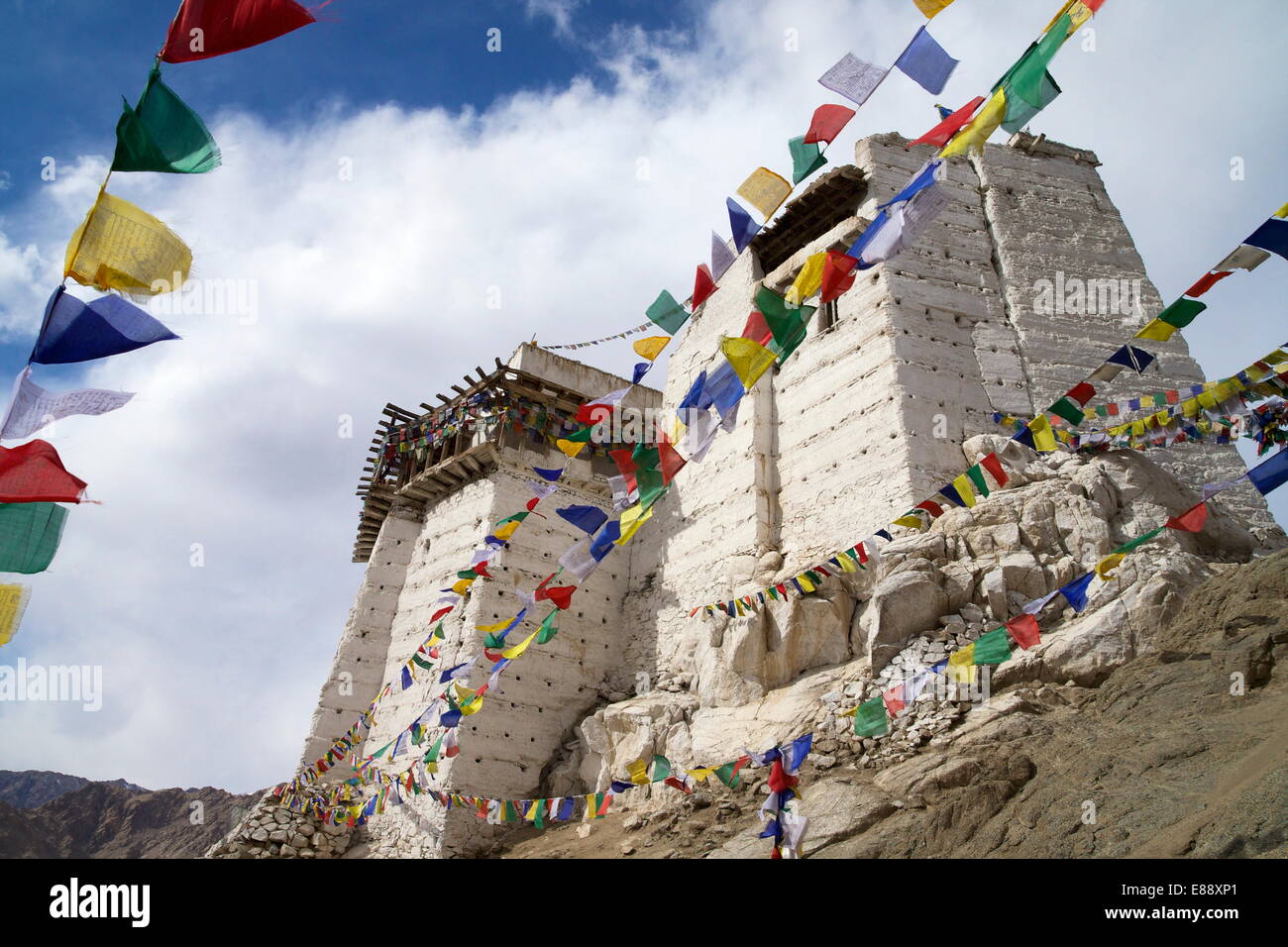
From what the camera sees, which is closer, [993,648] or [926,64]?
[926,64]

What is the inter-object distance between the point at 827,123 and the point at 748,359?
2.31 metres

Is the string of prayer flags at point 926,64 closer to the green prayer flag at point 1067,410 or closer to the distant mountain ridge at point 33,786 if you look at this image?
the green prayer flag at point 1067,410

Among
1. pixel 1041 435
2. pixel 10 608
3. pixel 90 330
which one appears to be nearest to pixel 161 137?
pixel 90 330

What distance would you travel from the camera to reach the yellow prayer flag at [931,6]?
646cm

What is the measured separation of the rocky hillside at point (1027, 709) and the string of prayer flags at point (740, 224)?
5.87 metres

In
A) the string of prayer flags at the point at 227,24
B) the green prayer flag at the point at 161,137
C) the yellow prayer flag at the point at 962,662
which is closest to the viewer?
the string of prayer flags at the point at 227,24

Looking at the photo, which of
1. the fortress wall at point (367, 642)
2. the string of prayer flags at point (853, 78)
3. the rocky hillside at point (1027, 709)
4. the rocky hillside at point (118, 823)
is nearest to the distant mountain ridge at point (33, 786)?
the rocky hillside at point (118, 823)

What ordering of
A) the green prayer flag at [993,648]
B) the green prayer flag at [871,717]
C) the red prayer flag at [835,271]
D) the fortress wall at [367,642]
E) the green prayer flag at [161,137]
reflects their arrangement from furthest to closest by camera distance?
1. the fortress wall at [367,642]
2. the green prayer flag at [871,717]
3. the green prayer flag at [993,648]
4. the red prayer flag at [835,271]
5. the green prayer flag at [161,137]

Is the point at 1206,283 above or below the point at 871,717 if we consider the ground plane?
above

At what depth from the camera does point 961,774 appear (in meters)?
9.11

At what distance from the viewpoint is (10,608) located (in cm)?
701

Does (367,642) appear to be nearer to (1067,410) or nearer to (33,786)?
(1067,410)
